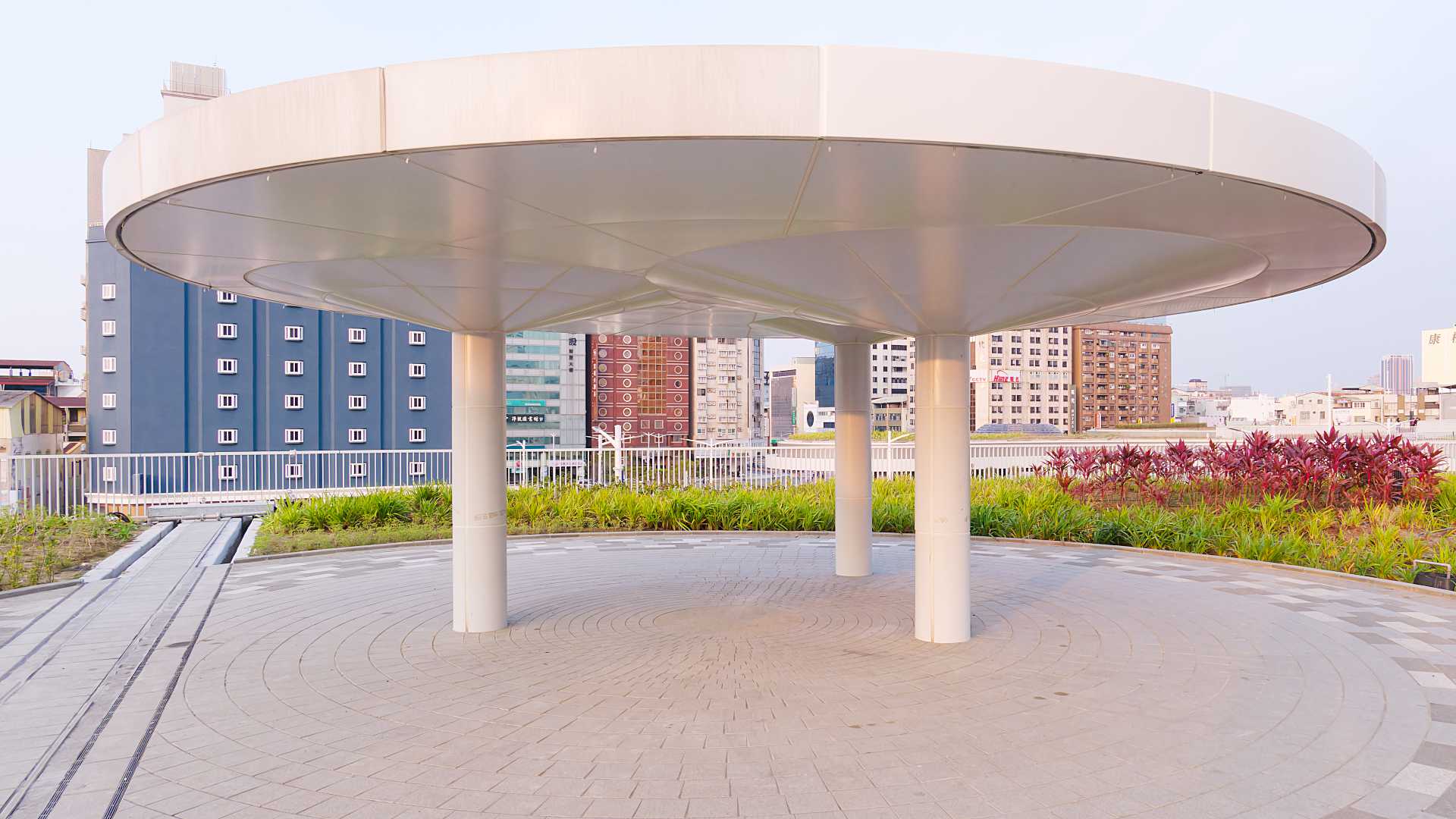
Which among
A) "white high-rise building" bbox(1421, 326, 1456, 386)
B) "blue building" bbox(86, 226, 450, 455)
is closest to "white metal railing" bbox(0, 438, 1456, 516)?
"blue building" bbox(86, 226, 450, 455)

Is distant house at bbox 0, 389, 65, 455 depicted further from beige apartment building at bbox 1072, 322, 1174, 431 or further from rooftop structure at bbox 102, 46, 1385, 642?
beige apartment building at bbox 1072, 322, 1174, 431

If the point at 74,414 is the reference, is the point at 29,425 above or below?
below

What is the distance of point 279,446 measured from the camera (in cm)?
5528

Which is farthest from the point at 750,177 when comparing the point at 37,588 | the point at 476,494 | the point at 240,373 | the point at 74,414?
the point at 74,414

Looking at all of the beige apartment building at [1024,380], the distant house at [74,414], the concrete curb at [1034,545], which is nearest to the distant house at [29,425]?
the distant house at [74,414]

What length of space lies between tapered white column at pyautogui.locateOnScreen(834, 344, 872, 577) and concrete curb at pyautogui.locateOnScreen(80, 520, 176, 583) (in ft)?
38.0

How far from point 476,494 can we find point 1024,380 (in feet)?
535

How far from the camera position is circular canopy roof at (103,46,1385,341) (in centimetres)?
455

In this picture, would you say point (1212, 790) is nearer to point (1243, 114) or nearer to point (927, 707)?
point (927, 707)

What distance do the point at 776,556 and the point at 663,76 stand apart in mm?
11477

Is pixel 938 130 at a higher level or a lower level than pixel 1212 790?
higher

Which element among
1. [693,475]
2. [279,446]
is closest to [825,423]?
[279,446]

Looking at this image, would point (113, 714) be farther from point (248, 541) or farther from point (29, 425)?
point (29, 425)

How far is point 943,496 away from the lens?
903 cm
